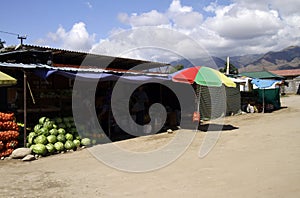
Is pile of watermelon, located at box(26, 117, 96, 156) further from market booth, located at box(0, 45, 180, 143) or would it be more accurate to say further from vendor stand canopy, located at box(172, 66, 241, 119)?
vendor stand canopy, located at box(172, 66, 241, 119)

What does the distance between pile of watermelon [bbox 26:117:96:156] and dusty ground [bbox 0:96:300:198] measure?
→ 1.34ft

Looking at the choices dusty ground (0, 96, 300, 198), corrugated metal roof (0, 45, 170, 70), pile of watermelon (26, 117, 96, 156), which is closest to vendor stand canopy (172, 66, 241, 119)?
dusty ground (0, 96, 300, 198)

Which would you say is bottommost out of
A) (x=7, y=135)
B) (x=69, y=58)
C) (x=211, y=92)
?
(x=7, y=135)

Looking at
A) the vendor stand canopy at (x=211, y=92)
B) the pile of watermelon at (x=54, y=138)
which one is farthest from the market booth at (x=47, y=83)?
the vendor stand canopy at (x=211, y=92)

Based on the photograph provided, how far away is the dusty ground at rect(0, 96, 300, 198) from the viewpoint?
15.2 feet

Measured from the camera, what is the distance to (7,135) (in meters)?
7.60

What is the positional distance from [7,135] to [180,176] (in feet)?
15.5

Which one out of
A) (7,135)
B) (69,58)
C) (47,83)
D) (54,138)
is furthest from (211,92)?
(7,135)

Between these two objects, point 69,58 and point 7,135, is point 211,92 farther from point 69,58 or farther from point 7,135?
point 7,135

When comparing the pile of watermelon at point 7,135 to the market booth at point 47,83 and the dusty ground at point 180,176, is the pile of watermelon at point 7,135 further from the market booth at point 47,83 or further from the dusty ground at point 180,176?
the dusty ground at point 180,176

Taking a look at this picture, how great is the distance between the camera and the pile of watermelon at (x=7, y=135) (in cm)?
751

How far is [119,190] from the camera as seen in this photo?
483 centimetres

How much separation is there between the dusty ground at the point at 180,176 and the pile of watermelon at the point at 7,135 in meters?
0.49

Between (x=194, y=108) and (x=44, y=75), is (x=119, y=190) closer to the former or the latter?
(x=44, y=75)
